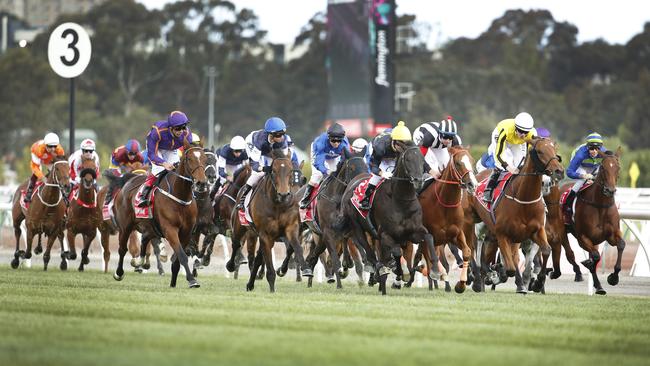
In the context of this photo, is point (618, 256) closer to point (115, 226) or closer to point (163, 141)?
point (163, 141)

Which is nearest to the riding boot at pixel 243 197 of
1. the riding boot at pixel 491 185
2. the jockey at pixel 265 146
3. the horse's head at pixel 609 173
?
the jockey at pixel 265 146

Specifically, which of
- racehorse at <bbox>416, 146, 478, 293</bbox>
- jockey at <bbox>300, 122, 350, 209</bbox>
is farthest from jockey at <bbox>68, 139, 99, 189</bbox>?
racehorse at <bbox>416, 146, 478, 293</bbox>

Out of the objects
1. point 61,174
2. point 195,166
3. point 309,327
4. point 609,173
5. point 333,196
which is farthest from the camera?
point 61,174

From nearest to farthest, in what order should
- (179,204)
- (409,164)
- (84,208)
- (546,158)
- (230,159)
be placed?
(409,164) → (546,158) → (179,204) → (230,159) → (84,208)

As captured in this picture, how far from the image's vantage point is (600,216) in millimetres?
14844

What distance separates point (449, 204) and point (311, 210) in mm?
2354

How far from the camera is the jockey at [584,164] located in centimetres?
1532

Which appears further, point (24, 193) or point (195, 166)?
point (24, 193)

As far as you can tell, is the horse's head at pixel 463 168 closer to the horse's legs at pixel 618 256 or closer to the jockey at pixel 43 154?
the horse's legs at pixel 618 256

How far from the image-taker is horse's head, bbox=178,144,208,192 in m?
13.8

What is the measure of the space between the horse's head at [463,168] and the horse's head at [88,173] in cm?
657

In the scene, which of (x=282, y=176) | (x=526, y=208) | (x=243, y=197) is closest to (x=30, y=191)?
(x=243, y=197)

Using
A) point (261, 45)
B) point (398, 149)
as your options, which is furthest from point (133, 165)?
point (261, 45)

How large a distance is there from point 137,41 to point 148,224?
2411 inches
